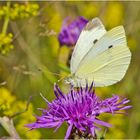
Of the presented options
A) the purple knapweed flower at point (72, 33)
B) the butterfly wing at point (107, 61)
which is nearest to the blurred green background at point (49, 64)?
the purple knapweed flower at point (72, 33)

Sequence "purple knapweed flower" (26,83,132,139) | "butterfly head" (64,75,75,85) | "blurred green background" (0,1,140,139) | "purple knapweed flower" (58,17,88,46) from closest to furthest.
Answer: "purple knapweed flower" (26,83,132,139)
"butterfly head" (64,75,75,85)
"purple knapweed flower" (58,17,88,46)
"blurred green background" (0,1,140,139)

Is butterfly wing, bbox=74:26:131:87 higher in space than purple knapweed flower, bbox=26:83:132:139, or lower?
higher

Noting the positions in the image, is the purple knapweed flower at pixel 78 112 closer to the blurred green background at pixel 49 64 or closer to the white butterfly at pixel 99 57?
the white butterfly at pixel 99 57

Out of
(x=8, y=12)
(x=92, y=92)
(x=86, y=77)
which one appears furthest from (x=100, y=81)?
(x=8, y=12)

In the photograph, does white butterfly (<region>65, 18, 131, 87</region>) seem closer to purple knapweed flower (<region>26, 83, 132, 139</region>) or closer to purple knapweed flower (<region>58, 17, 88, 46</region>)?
purple knapweed flower (<region>26, 83, 132, 139</region>)

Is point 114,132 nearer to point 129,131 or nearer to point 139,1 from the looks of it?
point 129,131

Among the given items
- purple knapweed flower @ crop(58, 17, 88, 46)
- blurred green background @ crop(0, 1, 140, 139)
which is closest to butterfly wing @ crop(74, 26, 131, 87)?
blurred green background @ crop(0, 1, 140, 139)

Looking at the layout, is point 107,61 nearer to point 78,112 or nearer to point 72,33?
point 78,112

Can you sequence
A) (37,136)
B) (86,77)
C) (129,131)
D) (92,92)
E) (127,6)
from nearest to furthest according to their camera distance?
(92,92) → (86,77) → (37,136) → (129,131) → (127,6)
